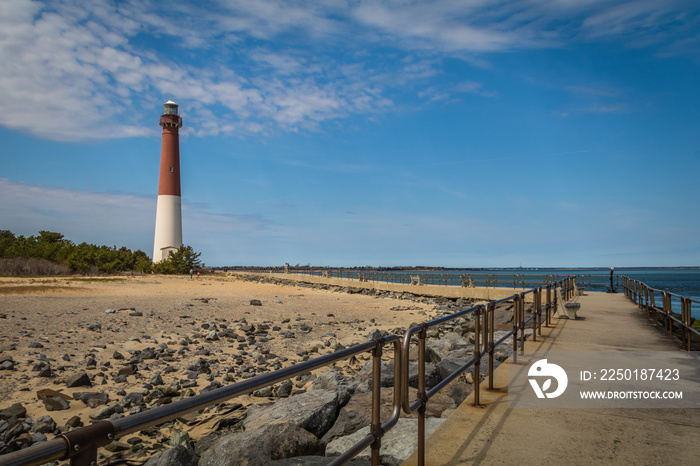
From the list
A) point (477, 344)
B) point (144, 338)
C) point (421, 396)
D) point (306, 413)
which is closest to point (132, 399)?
point (306, 413)

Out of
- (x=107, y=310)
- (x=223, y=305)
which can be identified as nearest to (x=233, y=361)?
(x=107, y=310)

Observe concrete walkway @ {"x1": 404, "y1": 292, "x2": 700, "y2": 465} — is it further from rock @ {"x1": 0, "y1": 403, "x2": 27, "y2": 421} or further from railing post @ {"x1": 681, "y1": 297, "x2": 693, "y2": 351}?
rock @ {"x1": 0, "y1": 403, "x2": 27, "y2": 421}

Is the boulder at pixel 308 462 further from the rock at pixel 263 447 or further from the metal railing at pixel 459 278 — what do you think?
the metal railing at pixel 459 278

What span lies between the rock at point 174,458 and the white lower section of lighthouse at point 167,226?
44193 mm

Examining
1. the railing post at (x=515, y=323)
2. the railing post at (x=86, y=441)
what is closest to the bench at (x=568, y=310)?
the railing post at (x=515, y=323)

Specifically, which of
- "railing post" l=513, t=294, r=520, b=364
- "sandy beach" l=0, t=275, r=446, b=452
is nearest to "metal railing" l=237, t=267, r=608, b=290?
"sandy beach" l=0, t=275, r=446, b=452

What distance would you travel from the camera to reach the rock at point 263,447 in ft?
15.3

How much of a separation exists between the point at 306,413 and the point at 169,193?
145ft

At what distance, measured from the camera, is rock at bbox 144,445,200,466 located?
4.94 metres

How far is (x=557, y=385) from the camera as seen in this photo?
6191 millimetres

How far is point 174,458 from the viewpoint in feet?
16.3

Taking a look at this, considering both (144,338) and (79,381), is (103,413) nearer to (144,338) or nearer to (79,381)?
(79,381)

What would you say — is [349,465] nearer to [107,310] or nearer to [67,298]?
[107,310]

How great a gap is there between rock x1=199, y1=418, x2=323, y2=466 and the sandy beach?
11.5ft
